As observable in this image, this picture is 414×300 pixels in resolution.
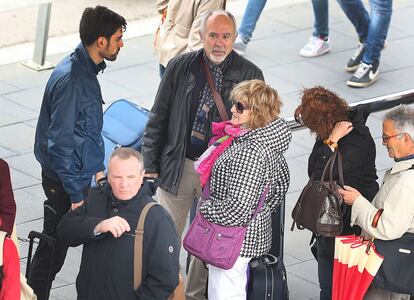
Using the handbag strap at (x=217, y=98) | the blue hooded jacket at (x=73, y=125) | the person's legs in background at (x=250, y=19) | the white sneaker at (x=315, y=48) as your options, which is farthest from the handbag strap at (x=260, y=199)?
the white sneaker at (x=315, y=48)

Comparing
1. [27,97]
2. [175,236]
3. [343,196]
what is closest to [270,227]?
[343,196]

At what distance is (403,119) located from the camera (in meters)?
6.59

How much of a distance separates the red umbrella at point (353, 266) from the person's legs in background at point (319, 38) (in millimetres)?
5559

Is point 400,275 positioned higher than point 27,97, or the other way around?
point 400,275

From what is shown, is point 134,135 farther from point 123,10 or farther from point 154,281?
point 123,10

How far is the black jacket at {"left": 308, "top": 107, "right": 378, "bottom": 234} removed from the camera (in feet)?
22.3

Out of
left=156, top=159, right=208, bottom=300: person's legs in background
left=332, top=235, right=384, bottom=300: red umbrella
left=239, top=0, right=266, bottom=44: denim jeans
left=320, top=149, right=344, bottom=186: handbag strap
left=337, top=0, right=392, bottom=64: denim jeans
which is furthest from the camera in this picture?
left=239, top=0, right=266, bottom=44: denim jeans

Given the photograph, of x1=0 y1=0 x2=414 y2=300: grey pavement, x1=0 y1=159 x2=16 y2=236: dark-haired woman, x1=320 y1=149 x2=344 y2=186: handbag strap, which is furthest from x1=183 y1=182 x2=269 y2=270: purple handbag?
x1=0 y1=0 x2=414 y2=300: grey pavement

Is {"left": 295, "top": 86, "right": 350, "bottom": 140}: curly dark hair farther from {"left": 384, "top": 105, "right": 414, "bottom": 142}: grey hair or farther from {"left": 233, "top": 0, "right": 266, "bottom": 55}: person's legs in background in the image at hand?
{"left": 233, "top": 0, "right": 266, "bottom": 55}: person's legs in background

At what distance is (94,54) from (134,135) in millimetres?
1126

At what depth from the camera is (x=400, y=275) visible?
6570 mm

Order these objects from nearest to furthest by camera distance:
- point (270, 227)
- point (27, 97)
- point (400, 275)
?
point (400, 275), point (270, 227), point (27, 97)

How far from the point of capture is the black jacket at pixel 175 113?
748 centimetres

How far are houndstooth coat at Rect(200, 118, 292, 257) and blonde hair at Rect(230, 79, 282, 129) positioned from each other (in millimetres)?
45
